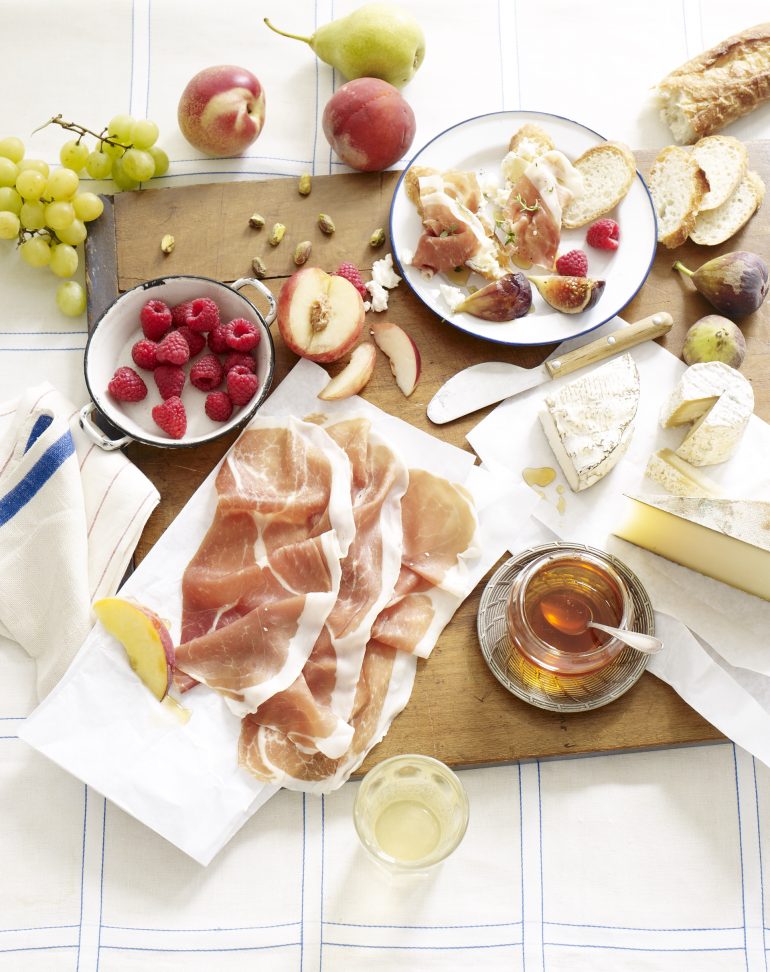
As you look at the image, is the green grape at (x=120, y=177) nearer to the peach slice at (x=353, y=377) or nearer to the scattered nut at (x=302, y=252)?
the scattered nut at (x=302, y=252)

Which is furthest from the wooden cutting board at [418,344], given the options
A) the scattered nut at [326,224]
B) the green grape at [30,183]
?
the green grape at [30,183]

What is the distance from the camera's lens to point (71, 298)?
1.61 meters

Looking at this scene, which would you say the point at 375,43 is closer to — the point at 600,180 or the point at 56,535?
the point at 600,180

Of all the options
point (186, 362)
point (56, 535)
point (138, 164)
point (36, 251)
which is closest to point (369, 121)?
point (138, 164)

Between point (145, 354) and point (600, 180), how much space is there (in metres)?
0.85

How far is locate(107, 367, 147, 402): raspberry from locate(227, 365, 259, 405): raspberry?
0.15 m

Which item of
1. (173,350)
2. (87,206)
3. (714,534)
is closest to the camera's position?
(714,534)

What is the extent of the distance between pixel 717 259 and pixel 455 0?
0.77 meters

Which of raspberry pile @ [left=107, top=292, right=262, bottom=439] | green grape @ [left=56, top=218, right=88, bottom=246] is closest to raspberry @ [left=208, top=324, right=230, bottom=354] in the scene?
raspberry pile @ [left=107, top=292, right=262, bottom=439]

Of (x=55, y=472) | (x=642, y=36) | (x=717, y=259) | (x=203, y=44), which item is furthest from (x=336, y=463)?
(x=642, y=36)

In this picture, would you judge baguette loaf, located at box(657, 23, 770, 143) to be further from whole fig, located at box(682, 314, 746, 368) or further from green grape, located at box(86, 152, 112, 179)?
green grape, located at box(86, 152, 112, 179)

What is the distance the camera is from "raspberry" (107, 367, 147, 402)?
150 centimetres

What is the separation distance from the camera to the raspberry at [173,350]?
4.89 feet

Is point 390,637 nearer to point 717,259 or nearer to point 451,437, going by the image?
point 451,437
